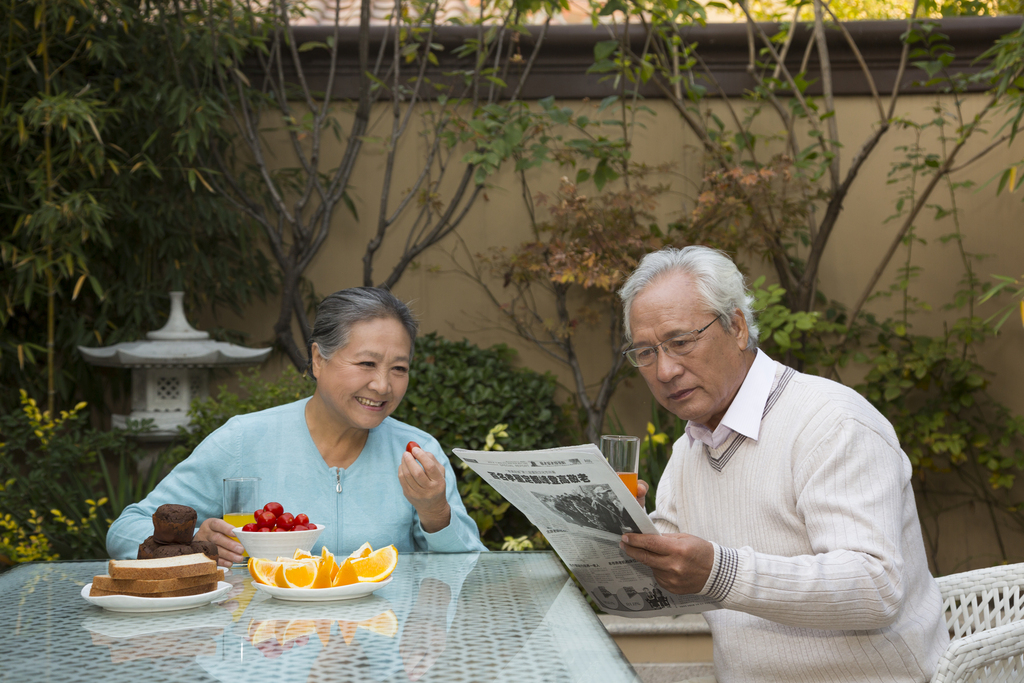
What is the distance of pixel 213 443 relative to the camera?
2004 millimetres

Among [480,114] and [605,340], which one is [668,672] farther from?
[480,114]

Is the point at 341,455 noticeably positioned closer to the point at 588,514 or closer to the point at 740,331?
the point at 588,514

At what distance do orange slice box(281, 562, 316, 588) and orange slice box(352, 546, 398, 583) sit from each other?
3.0 inches

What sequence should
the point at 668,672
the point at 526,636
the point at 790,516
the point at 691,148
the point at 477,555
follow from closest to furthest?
the point at 526,636
the point at 790,516
the point at 477,555
the point at 668,672
the point at 691,148

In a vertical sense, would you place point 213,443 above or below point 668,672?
above

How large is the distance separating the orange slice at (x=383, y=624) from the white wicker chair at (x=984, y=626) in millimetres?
891

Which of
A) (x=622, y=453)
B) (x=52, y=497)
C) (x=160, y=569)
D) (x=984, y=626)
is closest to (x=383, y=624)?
(x=160, y=569)

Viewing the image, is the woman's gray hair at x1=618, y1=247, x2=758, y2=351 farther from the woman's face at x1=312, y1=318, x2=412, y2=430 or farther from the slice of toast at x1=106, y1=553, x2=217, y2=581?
the slice of toast at x1=106, y1=553, x2=217, y2=581

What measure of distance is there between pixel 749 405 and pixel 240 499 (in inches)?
38.8

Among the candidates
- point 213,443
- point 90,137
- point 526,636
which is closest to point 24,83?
point 90,137

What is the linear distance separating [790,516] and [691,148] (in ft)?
9.60

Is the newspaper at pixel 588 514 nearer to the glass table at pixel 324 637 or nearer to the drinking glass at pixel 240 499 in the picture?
the glass table at pixel 324 637

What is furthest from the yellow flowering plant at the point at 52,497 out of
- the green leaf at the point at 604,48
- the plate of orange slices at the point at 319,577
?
the green leaf at the point at 604,48

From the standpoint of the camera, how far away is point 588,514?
1.39m
